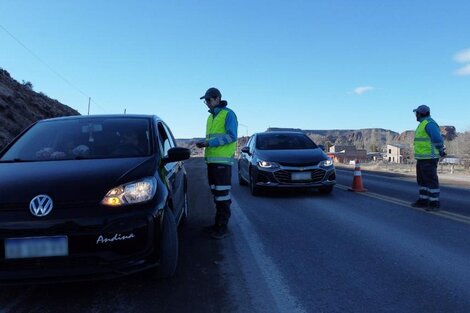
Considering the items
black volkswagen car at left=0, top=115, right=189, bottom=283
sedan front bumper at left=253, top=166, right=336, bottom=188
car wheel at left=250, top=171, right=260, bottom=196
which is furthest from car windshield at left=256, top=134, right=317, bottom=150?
black volkswagen car at left=0, top=115, right=189, bottom=283

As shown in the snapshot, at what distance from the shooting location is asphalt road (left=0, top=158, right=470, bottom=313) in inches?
156

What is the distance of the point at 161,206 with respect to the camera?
13.9 feet

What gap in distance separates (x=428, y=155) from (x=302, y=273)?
5058 mm

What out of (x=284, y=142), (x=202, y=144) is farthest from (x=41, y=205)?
(x=284, y=142)

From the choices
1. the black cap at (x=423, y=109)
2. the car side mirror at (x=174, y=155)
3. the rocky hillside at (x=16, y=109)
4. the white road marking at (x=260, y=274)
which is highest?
the rocky hillside at (x=16, y=109)

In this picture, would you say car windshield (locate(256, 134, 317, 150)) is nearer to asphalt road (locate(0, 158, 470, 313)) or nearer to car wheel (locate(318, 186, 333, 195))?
car wheel (locate(318, 186, 333, 195))

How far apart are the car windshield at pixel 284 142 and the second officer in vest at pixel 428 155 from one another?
118 inches

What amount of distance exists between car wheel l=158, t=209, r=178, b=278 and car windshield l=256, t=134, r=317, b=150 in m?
7.33

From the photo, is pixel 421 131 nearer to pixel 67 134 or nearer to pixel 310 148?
pixel 310 148

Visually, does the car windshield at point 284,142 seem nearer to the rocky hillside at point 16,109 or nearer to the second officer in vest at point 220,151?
the second officer in vest at point 220,151

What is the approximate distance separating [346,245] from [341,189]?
6.65 meters

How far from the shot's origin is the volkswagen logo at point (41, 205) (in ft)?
12.3

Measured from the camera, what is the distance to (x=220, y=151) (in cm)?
646

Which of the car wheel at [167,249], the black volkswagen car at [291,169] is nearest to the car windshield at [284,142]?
the black volkswagen car at [291,169]
